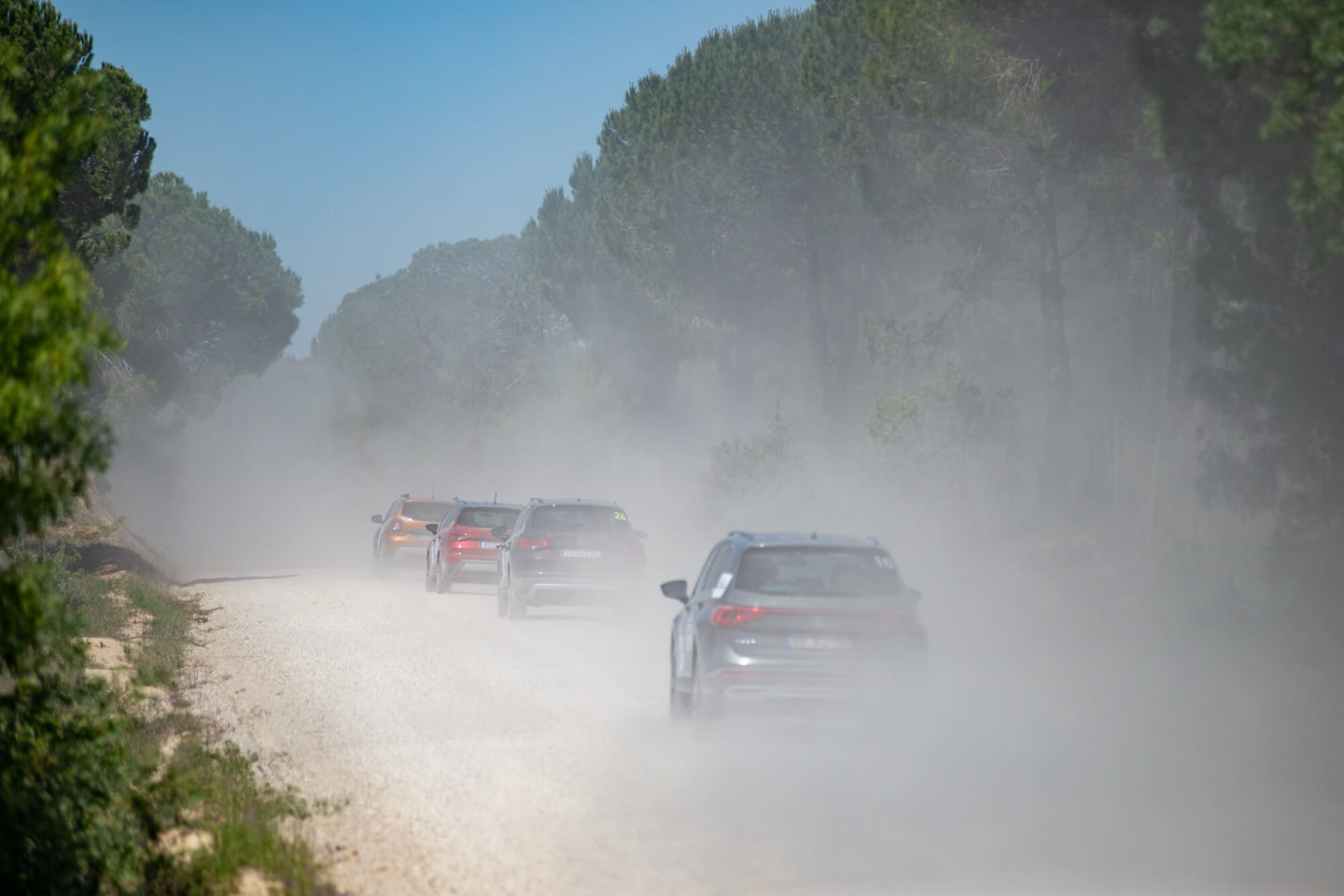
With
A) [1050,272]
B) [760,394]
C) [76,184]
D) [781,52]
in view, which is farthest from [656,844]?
[760,394]

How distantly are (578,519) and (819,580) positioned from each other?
36.6 feet

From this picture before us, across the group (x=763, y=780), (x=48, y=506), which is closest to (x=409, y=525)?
(x=763, y=780)

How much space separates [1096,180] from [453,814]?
25840 mm

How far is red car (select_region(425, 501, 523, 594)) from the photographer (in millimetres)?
26750

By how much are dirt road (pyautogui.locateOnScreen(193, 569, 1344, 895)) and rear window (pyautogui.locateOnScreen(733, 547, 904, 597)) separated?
97cm

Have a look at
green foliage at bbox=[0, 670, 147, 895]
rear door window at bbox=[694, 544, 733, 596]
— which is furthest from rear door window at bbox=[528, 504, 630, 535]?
green foliage at bbox=[0, 670, 147, 895]

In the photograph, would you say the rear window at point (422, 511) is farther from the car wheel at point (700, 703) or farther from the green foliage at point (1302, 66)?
the green foliage at point (1302, 66)

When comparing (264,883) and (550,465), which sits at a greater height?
(550,465)

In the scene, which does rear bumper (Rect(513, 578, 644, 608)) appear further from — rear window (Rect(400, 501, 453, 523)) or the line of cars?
rear window (Rect(400, 501, 453, 523))

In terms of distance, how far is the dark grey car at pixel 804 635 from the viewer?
33.4 feet

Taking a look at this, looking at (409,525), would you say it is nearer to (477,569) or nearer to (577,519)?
(477,569)

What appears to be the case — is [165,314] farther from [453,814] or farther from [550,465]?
[453,814]

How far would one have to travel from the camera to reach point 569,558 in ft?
70.1

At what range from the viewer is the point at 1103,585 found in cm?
2289
